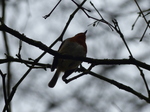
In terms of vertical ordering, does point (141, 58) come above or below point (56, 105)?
above

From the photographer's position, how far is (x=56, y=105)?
664 centimetres

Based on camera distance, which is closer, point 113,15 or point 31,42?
point 31,42

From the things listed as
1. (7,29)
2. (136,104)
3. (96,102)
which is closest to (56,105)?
(96,102)

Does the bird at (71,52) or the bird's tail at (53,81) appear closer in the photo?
the bird at (71,52)

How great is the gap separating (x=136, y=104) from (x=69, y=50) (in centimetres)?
334

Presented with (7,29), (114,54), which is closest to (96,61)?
(7,29)

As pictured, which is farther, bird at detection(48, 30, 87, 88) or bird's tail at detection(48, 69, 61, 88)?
bird's tail at detection(48, 69, 61, 88)

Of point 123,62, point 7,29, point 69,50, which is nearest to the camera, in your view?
point 7,29

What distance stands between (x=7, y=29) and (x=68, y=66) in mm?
1921

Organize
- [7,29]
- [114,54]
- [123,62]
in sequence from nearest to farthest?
[7,29] < [123,62] < [114,54]

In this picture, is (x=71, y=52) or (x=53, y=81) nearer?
(x=71, y=52)

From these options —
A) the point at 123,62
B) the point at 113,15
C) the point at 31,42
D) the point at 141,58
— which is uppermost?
the point at 141,58

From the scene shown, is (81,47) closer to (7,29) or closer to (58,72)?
(58,72)

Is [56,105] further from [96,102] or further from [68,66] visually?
[68,66]
